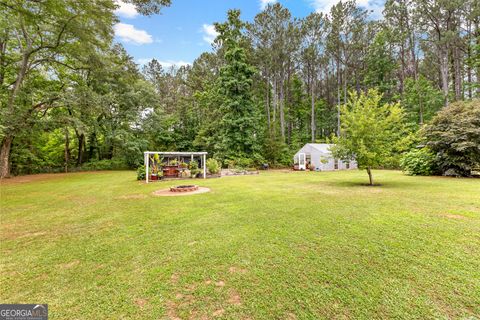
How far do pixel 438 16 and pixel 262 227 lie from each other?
27937 millimetres

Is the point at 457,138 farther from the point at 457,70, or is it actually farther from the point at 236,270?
the point at 457,70

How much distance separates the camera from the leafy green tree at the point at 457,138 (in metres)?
11.0

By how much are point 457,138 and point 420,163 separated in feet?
8.72

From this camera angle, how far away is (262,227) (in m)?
4.32

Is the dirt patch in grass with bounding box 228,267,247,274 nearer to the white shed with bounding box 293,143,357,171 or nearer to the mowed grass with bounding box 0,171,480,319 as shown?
the mowed grass with bounding box 0,171,480,319

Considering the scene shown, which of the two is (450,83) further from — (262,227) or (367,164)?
(262,227)

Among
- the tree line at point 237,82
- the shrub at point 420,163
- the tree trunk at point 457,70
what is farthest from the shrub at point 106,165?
the tree trunk at point 457,70

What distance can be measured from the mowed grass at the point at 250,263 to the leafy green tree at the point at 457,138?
8.32 metres

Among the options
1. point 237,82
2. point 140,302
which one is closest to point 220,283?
point 140,302

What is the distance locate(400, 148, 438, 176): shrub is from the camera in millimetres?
12984

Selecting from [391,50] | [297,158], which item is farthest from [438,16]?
[297,158]

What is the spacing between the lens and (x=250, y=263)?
9.72ft

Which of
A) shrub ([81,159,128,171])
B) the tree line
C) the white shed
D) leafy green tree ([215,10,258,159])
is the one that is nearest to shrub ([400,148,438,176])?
the tree line

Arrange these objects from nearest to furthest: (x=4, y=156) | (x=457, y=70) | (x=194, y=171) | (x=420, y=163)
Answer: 1. (x=420, y=163)
2. (x=194, y=171)
3. (x=4, y=156)
4. (x=457, y=70)
